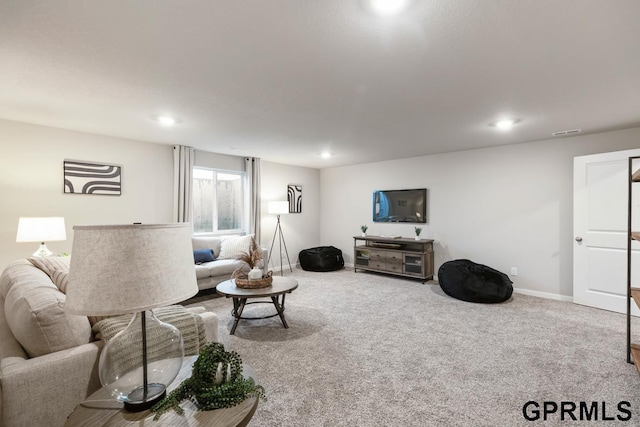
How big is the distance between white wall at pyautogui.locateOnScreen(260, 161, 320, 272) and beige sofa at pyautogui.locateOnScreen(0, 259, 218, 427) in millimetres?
4870

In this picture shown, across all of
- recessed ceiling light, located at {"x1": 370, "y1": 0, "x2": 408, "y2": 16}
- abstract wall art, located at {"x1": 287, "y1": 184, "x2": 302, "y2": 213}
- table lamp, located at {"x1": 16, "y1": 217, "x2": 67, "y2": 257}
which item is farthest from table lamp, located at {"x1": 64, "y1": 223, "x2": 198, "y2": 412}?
abstract wall art, located at {"x1": 287, "y1": 184, "x2": 302, "y2": 213}

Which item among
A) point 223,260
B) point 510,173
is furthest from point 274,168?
point 510,173

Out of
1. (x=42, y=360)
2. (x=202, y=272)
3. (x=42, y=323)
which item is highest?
(x=42, y=323)

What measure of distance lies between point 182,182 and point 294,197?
2.59 m

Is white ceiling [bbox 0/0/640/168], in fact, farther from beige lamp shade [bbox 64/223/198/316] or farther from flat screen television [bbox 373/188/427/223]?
flat screen television [bbox 373/188/427/223]

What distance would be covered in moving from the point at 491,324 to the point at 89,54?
4.41 metres

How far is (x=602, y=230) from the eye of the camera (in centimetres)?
385

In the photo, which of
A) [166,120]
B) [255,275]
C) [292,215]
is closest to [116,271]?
[255,275]

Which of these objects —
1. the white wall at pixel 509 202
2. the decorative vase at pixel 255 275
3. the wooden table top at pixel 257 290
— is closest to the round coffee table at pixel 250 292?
the wooden table top at pixel 257 290

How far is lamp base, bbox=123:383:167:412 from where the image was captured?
3.43 ft

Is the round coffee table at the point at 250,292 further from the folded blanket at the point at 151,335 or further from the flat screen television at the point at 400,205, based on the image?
the flat screen television at the point at 400,205

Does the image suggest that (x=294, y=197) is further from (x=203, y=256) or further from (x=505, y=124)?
(x=505, y=124)

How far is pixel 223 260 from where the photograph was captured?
4.93m

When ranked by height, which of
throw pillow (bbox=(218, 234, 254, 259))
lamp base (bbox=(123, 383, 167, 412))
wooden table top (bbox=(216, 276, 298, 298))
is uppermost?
throw pillow (bbox=(218, 234, 254, 259))
